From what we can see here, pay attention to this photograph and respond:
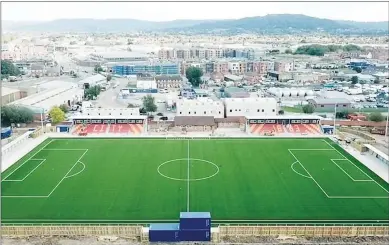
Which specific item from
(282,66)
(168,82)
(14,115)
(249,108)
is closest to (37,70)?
(168,82)

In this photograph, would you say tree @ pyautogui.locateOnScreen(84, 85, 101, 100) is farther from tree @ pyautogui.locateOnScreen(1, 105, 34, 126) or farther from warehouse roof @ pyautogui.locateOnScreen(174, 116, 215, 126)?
warehouse roof @ pyautogui.locateOnScreen(174, 116, 215, 126)

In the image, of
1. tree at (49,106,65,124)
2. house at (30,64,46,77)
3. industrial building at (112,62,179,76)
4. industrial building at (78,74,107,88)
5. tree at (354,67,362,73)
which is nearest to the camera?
tree at (49,106,65,124)

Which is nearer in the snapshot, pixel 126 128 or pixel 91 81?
pixel 126 128

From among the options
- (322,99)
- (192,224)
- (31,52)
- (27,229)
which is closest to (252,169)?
(192,224)

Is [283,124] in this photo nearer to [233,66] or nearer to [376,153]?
[376,153]

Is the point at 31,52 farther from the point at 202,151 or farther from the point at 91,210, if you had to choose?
the point at 91,210

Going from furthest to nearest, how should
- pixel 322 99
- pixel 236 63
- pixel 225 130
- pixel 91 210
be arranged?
pixel 236 63 → pixel 322 99 → pixel 225 130 → pixel 91 210

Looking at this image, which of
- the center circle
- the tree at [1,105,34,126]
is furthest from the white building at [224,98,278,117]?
the tree at [1,105,34,126]
